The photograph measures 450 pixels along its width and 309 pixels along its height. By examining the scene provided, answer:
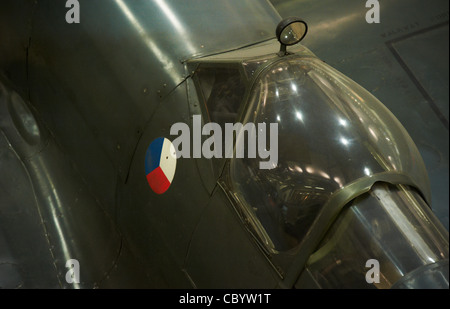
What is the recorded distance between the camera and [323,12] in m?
4.93

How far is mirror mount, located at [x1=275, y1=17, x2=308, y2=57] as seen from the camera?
2.25m

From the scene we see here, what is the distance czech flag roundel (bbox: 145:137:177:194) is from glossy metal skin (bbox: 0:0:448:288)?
0.05m

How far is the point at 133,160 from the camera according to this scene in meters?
2.76

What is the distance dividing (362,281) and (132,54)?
183 cm

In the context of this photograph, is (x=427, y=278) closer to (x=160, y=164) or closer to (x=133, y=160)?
(x=160, y=164)

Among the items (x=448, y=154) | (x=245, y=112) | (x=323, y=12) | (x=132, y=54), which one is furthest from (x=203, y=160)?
(x=323, y=12)

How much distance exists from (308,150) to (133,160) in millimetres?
1122
